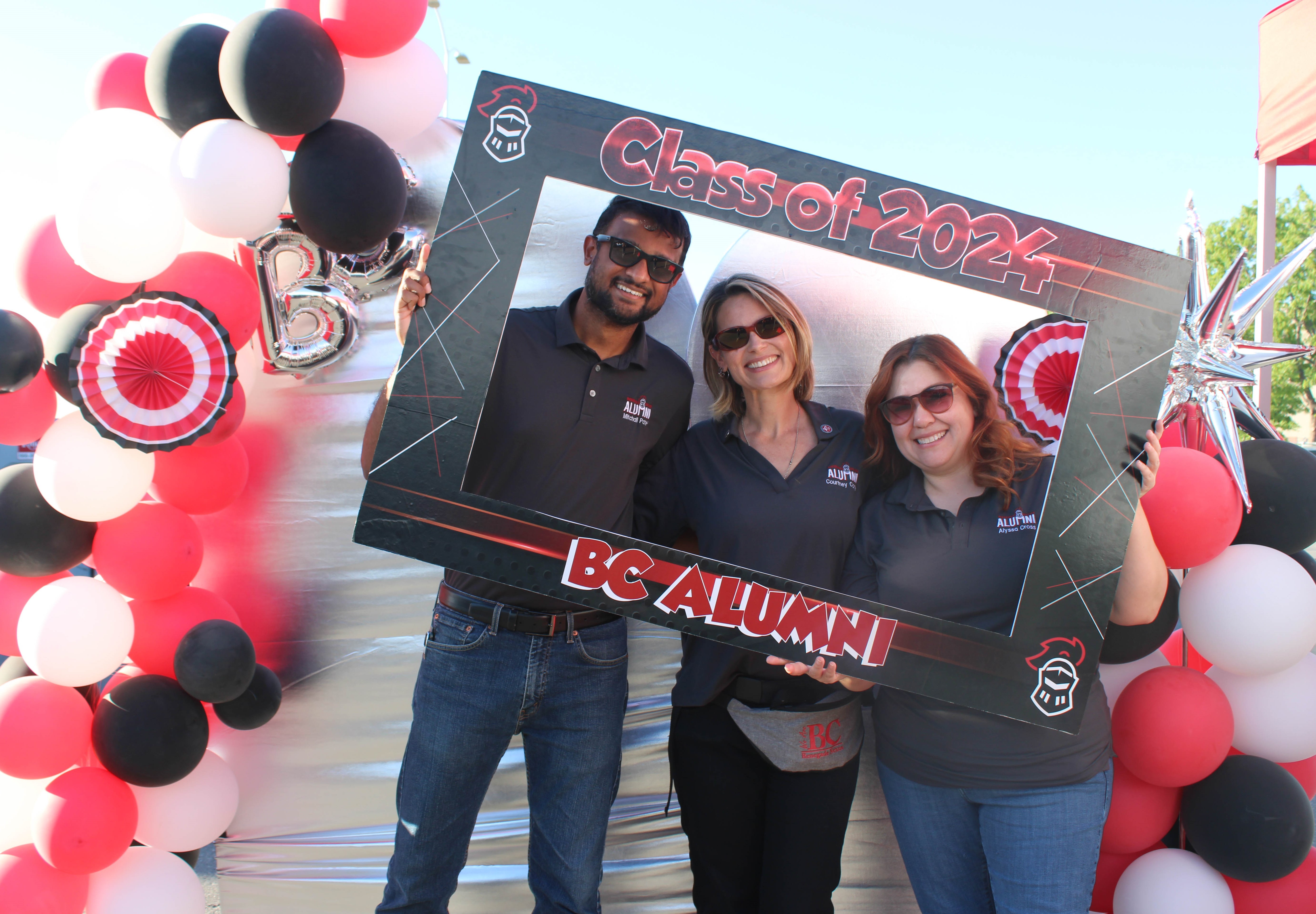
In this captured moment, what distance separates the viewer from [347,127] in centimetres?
206

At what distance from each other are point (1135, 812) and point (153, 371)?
317 centimetres

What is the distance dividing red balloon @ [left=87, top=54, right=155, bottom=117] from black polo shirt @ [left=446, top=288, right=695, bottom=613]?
1.27 meters

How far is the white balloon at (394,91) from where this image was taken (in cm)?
217

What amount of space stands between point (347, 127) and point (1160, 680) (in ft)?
9.46

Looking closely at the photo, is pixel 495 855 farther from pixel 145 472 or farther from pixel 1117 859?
pixel 1117 859

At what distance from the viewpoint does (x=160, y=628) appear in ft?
7.31

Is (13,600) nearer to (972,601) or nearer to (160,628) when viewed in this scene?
(160,628)

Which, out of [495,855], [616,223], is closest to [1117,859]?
[495,855]

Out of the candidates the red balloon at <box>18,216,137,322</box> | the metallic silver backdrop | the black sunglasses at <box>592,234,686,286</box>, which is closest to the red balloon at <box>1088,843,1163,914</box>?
the metallic silver backdrop

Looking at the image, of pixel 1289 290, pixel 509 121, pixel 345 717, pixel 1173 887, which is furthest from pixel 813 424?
pixel 1289 290

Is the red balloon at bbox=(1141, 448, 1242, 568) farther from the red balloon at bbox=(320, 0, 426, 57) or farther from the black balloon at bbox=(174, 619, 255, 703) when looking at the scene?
the black balloon at bbox=(174, 619, 255, 703)

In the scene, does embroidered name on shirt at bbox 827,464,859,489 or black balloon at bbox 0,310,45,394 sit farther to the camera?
embroidered name on shirt at bbox 827,464,859,489

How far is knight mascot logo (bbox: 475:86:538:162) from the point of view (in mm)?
1959

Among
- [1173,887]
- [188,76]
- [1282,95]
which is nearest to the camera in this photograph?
[188,76]
